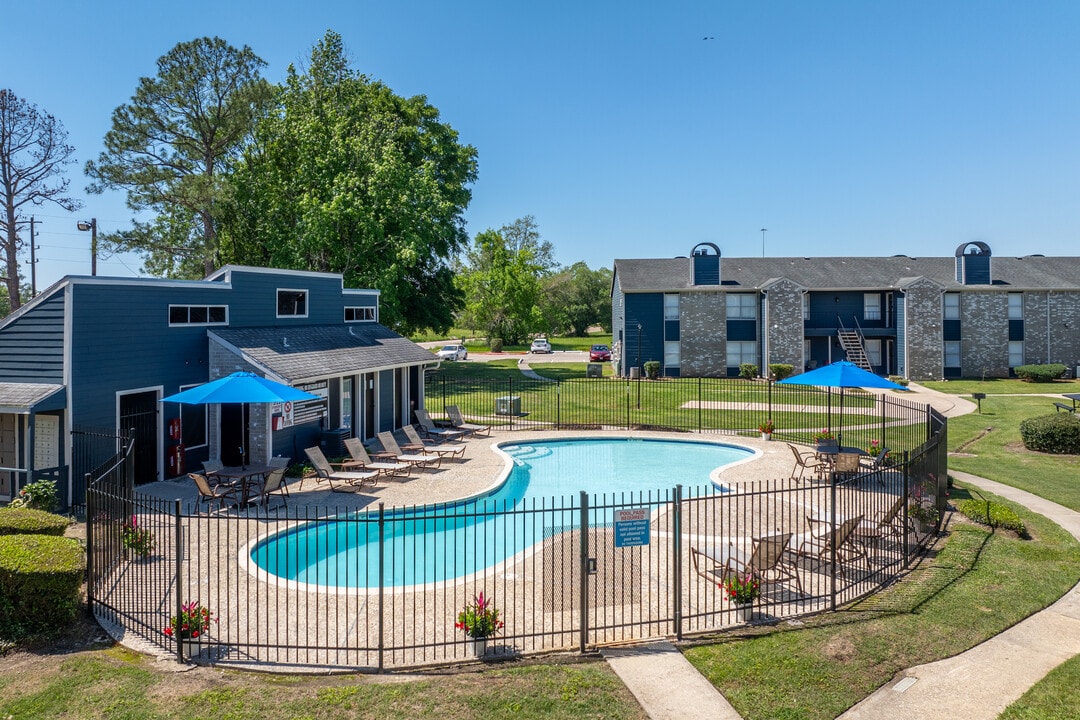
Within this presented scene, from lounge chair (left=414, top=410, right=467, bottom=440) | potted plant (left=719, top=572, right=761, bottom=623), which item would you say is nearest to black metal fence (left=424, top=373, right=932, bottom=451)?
lounge chair (left=414, top=410, right=467, bottom=440)

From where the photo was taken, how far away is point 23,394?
14148 millimetres

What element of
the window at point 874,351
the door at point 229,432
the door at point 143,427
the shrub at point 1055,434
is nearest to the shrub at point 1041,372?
the window at point 874,351

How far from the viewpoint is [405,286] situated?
38.6 meters

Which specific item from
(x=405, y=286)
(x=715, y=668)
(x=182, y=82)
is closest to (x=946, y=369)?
(x=405, y=286)

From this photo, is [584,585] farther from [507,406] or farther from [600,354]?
[600,354]

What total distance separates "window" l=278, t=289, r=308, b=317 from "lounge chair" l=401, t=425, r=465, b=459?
5045 mm

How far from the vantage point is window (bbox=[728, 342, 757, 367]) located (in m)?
44.8

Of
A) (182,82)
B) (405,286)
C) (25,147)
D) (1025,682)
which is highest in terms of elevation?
(182,82)

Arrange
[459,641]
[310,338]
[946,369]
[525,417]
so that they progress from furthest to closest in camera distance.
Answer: [946,369], [525,417], [310,338], [459,641]

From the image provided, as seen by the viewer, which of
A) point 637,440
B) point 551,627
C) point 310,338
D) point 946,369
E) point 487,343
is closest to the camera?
point 551,627

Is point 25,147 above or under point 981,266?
above

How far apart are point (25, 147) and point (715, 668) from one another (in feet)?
148

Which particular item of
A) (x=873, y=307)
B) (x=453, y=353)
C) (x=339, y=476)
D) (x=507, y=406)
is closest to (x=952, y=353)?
(x=873, y=307)

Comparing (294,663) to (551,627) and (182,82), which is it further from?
(182,82)
